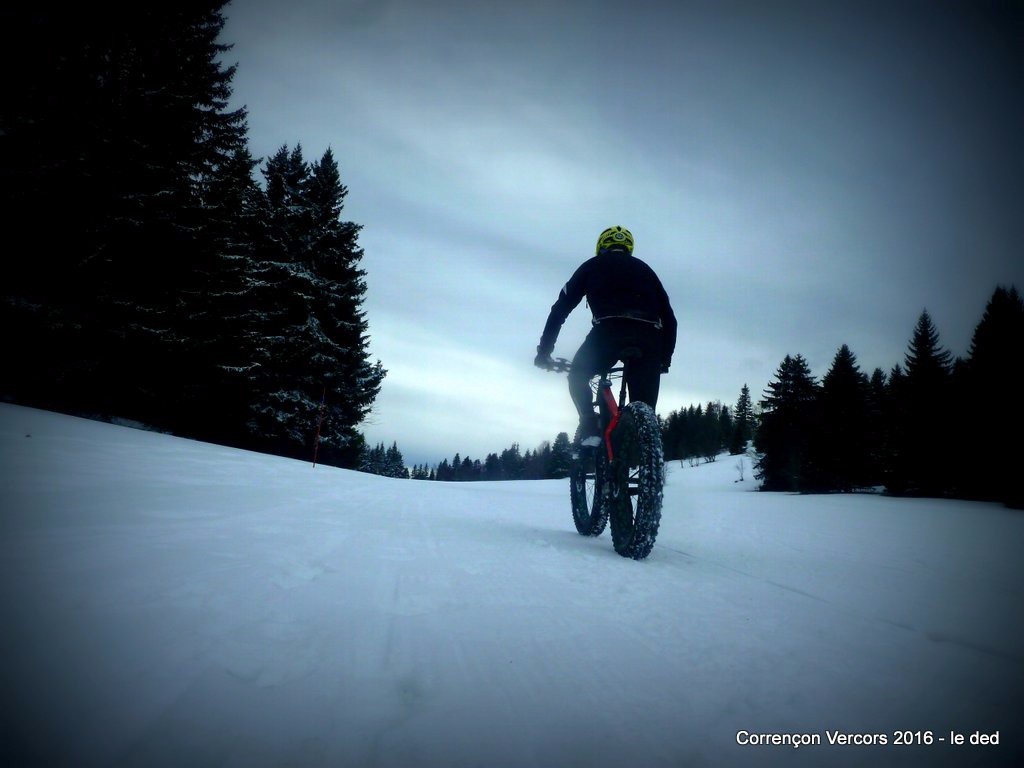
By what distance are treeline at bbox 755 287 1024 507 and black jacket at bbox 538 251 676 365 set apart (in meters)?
15.3

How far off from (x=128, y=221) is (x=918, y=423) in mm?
33187

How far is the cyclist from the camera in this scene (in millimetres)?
2885

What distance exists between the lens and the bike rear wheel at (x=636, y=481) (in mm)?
2279

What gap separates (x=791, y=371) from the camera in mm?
33094

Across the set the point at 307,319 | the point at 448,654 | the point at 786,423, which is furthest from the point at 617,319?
the point at 786,423

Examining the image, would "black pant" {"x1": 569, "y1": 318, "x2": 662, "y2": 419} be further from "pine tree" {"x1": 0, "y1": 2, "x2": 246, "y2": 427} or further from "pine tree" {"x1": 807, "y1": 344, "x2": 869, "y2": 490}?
"pine tree" {"x1": 807, "y1": 344, "x2": 869, "y2": 490}

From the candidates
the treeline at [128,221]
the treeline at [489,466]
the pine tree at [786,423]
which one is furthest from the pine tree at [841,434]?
the treeline at [489,466]

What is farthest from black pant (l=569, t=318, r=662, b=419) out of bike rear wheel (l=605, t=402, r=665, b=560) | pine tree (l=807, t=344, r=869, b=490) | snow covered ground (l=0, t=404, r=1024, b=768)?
pine tree (l=807, t=344, r=869, b=490)

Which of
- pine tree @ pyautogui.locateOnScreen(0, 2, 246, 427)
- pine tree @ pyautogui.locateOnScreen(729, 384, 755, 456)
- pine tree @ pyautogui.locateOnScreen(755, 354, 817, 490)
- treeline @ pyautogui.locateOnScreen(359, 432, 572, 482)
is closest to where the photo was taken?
pine tree @ pyautogui.locateOnScreen(0, 2, 246, 427)

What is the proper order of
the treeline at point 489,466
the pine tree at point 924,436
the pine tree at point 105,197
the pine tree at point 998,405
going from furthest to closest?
the treeline at point 489,466 → the pine tree at point 924,436 → the pine tree at point 998,405 → the pine tree at point 105,197

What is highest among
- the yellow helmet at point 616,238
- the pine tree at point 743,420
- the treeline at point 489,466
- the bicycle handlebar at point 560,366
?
the pine tree at point 743,420

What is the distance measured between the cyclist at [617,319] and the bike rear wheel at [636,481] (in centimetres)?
29

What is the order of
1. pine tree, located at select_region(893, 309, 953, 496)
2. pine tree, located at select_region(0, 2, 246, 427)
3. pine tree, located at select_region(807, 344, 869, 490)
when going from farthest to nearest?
pine tree, located at select_region(807, 344, 869, 490) < pine tree, located at select_region(893, 309, 953, 496) < pine tree, located at select_region(0, 2, 246, 427)

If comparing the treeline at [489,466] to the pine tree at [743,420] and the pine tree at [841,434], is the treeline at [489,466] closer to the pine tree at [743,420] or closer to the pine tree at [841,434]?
the pine tree at [743,420]
